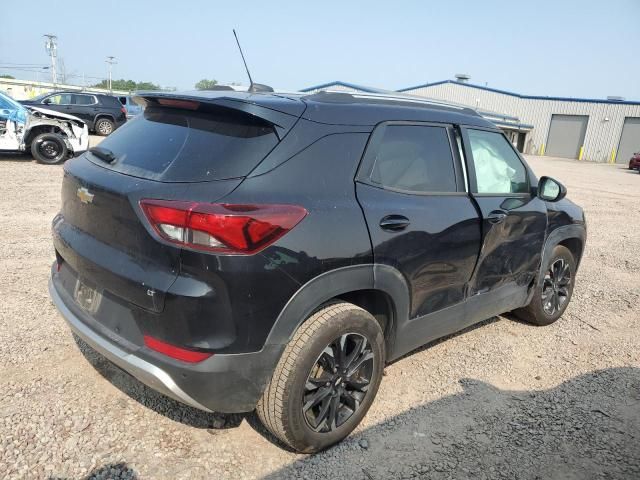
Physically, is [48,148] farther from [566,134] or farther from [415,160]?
[566,134]

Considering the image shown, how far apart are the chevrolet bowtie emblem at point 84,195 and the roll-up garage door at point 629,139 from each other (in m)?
41.8

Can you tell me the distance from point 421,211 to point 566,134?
41.7 meters

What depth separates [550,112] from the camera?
38875 millimetres

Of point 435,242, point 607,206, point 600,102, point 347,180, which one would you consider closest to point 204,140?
point 347,180

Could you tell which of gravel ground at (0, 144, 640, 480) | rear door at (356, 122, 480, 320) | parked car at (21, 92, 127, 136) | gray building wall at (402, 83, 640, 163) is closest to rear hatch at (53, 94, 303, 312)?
rear door at (356, 122, 480, 320)

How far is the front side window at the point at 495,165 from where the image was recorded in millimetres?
3258

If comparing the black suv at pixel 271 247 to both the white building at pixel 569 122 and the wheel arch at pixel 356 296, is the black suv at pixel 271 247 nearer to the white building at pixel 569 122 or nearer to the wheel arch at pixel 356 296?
the wheel arch at pixel 356 296

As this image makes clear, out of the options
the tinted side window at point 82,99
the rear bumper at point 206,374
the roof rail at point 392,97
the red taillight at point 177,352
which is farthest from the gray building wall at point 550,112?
the red taillight at point 177,352

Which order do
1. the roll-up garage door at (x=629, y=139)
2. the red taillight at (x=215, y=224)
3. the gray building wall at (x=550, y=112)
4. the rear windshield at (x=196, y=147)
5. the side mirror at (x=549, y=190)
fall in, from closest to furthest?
the red taillight at (x=215, y=224)
the rear windshield at (x=196, y=147)
the side mirror at (x=549, y=190)
the roll-up garage door at (x=629, y=139)
the gray building wall at (x=550, y=112)

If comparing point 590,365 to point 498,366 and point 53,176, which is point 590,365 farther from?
point 53,176

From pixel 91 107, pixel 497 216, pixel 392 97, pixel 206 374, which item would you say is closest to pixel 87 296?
pixel 206 374

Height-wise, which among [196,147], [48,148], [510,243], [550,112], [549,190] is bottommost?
[48,148]

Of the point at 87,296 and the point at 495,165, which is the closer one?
the point at 87,296

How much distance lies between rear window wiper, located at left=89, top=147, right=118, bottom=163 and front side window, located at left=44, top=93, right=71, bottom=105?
60.3ft
